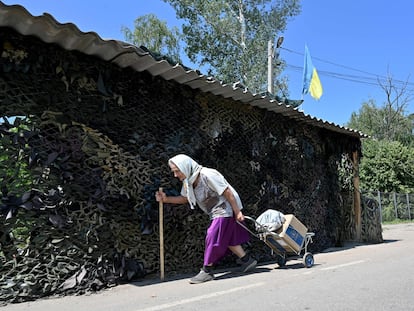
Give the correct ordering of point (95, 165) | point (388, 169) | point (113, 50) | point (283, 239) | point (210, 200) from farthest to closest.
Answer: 1. point (388, 169)
2. point (283, 239)
3. point (210, 200)
4. point (95, 165)
5. point (113, 50)

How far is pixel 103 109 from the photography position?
5.80 meters

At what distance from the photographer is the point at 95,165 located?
5.61 m

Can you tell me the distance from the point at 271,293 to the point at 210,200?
165 cm

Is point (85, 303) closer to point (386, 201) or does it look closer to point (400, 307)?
point (400, 307)

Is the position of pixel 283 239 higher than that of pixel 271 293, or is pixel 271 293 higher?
pixel 283 239

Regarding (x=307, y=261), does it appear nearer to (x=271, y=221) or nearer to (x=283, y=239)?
(x=283, y=239)

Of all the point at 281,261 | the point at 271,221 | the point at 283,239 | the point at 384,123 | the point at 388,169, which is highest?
the point at 384,123

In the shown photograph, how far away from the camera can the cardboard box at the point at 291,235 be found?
22.0 ft

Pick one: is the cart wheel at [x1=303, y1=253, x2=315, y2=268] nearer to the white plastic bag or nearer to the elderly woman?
the white plastic bag

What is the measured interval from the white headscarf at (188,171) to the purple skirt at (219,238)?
1.48 feet

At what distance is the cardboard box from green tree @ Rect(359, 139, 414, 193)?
1897 centimetres

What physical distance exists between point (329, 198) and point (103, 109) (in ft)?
20.8

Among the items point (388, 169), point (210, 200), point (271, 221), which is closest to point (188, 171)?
point (210, 200)

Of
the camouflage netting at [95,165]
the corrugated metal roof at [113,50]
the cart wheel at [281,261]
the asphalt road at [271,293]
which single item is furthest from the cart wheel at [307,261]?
the corrugated metal roof at [113,50]
